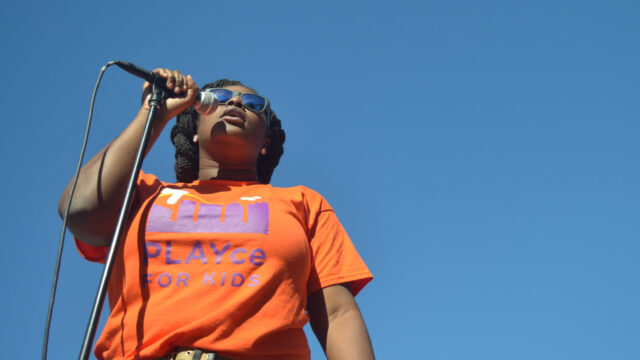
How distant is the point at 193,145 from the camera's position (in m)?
4.01

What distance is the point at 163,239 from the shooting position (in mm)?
2859

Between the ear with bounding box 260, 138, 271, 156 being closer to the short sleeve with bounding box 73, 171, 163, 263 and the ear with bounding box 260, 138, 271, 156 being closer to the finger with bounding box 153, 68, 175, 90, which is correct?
the short sleeve with bounding box 73, 171, 163, 263

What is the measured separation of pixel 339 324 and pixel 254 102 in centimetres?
146

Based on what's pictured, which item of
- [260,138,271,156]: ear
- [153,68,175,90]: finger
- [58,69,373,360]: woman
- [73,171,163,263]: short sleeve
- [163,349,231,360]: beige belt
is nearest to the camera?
[163,349,231,360]: beige belt

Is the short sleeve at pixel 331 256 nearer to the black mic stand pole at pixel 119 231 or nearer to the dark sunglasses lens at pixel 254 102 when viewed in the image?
the dark sunglasses lens at pixel 254 102

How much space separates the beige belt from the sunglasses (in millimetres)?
1614

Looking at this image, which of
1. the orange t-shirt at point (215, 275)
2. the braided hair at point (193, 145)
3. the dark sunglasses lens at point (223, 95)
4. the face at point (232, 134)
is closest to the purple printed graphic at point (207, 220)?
the orange t-shirt at point (215, 275)

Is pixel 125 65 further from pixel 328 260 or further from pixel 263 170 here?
pixel 263 170

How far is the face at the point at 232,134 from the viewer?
359cm

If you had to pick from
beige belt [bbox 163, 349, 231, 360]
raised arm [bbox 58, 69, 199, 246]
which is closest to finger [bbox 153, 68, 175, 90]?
raised arm [bbox 58, 69, 199, 246]

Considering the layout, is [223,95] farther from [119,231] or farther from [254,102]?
[119,231]

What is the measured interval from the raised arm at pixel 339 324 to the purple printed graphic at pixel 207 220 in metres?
0.54

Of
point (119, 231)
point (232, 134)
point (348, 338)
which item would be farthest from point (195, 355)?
point (232, 134)

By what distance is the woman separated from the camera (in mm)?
2605
